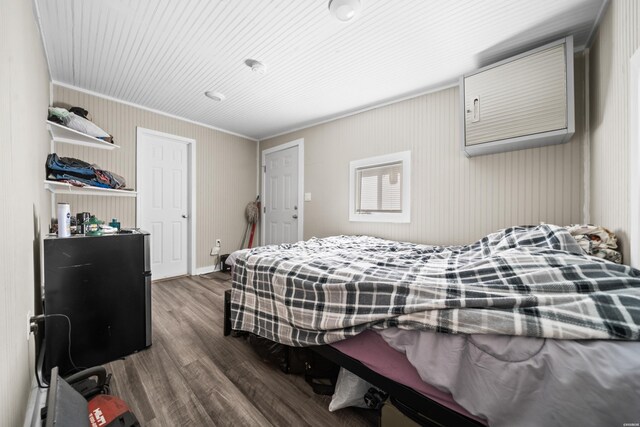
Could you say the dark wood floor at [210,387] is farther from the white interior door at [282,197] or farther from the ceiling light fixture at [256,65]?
the ceiling light fixture at [256,65]

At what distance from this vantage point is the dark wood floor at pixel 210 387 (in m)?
1.18

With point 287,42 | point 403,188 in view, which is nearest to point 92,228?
point 287,42

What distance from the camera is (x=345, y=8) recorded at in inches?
59.2

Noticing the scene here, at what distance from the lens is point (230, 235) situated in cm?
415

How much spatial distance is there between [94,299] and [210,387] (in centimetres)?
97

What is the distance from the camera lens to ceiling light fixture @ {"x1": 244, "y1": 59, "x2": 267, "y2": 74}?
6.96ft

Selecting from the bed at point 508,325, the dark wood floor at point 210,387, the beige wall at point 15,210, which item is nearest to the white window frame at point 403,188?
the bed at point 508,325

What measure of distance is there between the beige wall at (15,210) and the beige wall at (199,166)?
1.70 meters

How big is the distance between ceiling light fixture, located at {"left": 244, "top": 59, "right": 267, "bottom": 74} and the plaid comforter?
68.0 inches

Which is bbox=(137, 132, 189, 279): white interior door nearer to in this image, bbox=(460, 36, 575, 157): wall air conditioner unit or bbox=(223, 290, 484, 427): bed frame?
bbox=(223, 290, 484, 427): bed frame

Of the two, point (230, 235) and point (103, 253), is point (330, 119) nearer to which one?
point (230, 235)

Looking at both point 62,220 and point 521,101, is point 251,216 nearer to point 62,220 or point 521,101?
point 62,220

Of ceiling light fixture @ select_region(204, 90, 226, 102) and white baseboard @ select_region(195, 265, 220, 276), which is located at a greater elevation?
ceiling light fixture @ select_region(204, 90, 226, 102)

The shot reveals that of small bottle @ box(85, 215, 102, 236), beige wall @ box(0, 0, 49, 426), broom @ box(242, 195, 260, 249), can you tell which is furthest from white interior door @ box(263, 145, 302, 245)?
beige wall @ box(0, 0, 49, 426)
